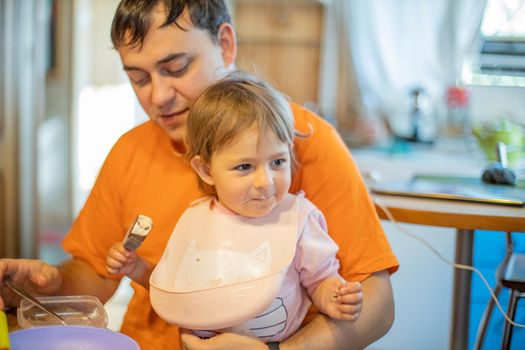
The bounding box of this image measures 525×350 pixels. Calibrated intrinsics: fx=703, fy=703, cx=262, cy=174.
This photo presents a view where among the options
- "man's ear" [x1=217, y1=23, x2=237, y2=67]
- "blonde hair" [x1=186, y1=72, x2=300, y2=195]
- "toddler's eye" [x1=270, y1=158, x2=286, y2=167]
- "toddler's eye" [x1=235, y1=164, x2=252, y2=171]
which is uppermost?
"man's ear" [x1=217, y1=23, x2=237, y2=67]

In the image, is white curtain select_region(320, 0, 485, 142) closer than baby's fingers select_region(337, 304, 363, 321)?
No

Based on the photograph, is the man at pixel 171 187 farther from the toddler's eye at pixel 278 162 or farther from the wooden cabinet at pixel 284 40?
the wooden cabinet at pixel 284 40

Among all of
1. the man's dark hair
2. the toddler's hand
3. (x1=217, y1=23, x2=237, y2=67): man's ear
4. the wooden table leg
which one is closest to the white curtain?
the wooden table leg

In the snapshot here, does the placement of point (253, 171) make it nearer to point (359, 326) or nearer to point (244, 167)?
point (244, 167)

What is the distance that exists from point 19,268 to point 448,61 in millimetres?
2686

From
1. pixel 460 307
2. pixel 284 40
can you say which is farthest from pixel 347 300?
pixel 284 40

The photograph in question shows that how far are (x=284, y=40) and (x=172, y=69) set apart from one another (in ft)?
8.30

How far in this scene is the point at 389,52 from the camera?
3602 mm

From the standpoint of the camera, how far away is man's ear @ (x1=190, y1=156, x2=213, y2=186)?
1.27 metres

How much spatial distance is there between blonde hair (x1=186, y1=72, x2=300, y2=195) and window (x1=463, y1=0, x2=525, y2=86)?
8.06ft

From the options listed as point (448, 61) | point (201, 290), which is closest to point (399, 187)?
point (201, 290)

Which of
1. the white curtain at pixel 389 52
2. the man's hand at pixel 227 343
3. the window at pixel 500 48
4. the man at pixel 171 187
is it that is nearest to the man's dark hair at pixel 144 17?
the man at pixel 171 187

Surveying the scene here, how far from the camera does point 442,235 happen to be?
8.83 feet

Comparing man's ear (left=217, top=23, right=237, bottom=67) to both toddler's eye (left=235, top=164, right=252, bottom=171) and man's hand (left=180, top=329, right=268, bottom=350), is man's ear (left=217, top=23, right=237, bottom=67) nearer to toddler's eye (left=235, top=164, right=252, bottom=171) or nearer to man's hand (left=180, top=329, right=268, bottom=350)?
toddler's eye (left=235, top=164, right=252, bottom=171)
